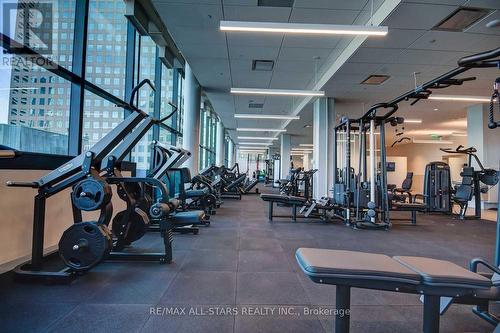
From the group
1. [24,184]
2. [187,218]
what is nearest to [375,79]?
[187,218]

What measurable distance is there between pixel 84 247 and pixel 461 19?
575 centimetres

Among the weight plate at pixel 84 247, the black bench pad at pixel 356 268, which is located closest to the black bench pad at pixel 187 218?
the weight plate at pixel 84 247

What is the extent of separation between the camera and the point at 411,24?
414cm

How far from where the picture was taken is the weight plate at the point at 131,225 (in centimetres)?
282

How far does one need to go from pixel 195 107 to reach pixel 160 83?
131cm

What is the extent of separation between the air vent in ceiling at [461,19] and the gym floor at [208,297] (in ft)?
11.2

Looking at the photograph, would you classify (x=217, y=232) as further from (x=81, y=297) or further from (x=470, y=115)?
(x=470, y=115)

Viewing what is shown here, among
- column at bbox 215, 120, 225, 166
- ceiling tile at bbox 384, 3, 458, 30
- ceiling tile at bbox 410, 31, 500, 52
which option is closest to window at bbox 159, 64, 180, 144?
ceiling tile at bbox 384, 3, 458, 30

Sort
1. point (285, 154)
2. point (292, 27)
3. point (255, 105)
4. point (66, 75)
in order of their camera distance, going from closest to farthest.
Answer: point (66, 75) < point (292, 27) < point (255, 105) < point (285, 154)

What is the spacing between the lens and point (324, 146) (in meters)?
8.16

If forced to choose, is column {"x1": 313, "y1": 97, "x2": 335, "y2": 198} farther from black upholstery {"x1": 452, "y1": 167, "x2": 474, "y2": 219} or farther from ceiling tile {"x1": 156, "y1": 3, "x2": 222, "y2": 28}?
ceiling tile {"x1": 156, "y1": 3, "x2": 222, "y2": 28}

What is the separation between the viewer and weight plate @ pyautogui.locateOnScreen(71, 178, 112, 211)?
2365 mm

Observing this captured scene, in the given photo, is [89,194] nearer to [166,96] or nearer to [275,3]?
[275,3]

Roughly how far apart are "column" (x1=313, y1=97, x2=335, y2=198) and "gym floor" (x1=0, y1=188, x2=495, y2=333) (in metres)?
4.50
